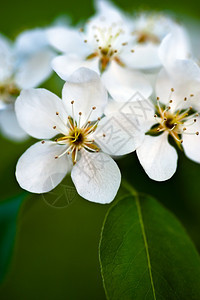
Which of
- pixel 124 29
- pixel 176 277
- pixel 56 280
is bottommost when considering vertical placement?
pixel 56 280

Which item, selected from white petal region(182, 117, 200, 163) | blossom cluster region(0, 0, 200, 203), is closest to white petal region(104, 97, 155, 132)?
blossom cluster region(0, 0, 200, 203)

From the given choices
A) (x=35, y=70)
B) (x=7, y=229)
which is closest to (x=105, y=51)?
(x=35, y=70)

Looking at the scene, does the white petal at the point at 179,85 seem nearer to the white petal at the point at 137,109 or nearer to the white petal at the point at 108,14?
the white petal at the point at 137,109

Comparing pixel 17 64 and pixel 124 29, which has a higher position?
pixel 124 29

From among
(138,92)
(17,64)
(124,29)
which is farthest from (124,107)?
(17,64)

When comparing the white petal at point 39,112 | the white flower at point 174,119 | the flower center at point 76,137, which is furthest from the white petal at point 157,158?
the white petal at point 39,112

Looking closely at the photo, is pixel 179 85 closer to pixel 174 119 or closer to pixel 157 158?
pixel 174 119

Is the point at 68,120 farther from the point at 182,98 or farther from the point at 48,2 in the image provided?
the point at 48,2
